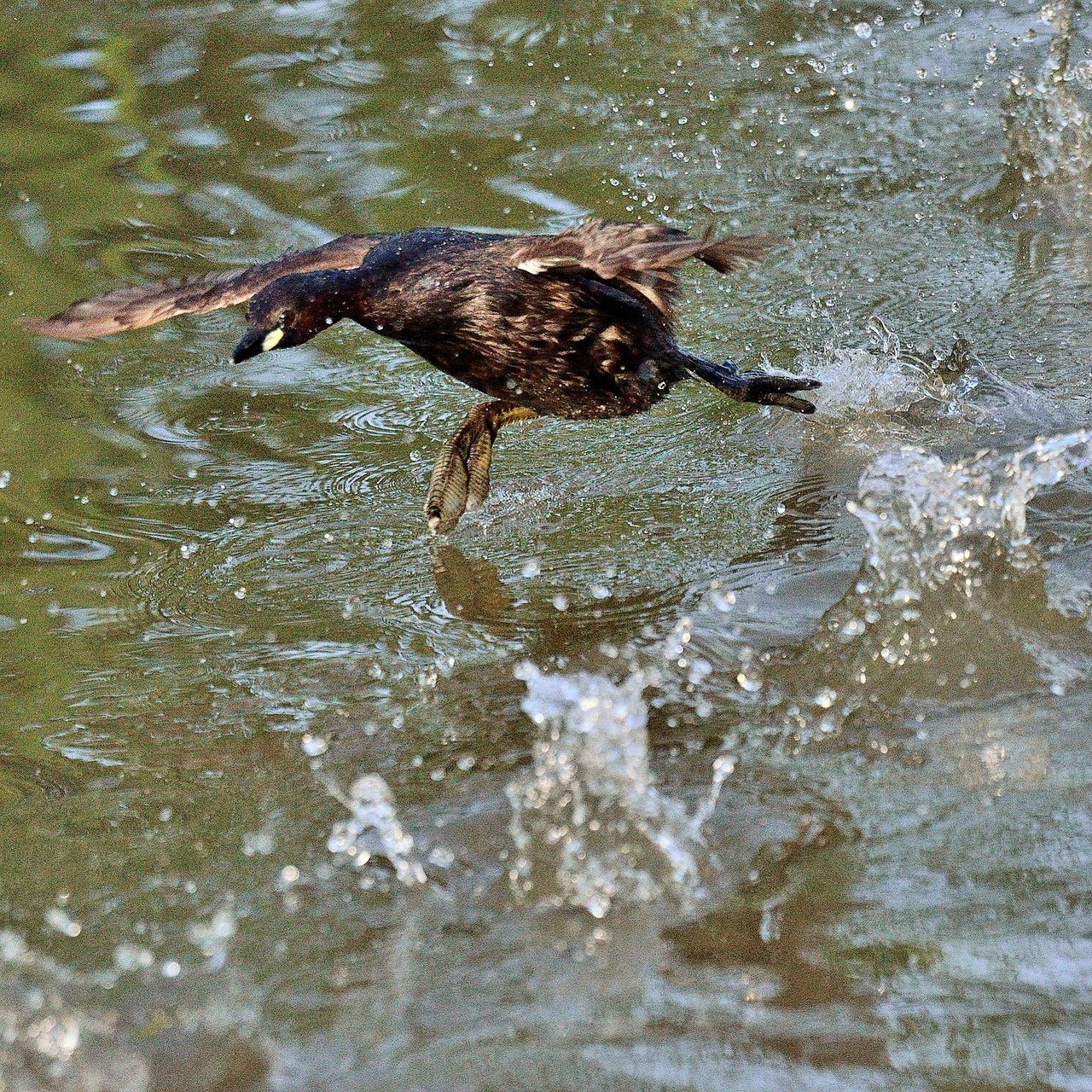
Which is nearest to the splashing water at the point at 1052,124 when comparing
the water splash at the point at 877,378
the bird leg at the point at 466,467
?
the water splash at the point at 877,378

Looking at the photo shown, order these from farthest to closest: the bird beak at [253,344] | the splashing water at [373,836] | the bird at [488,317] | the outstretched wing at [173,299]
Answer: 1. the outstretched wing at [173,299]
2. the bird at [488,317]
3. the bird beak at [253,344]
4. the splashing water at [373,836]

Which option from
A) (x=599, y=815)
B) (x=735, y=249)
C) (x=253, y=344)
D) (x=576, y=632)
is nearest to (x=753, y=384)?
(x=735, y=249)

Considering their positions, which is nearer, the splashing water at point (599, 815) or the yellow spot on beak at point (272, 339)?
the splashing water at point (599, 815)

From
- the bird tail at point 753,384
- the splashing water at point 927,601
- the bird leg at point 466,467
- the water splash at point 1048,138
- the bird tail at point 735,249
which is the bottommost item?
the water splash at point 1048,138

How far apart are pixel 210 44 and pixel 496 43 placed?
160 centimetres

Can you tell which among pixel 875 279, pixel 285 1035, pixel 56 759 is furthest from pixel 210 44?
pixel 285 1035

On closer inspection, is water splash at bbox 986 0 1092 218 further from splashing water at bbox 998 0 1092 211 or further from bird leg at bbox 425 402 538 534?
bird leg at bbox 425 402 538 534

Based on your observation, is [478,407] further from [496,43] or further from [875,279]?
[496,43]

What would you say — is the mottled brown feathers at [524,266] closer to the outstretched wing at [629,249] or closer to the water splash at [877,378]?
the outstretched wing at [629,249]

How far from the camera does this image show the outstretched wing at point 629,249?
4.24 metres

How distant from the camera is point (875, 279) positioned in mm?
6445

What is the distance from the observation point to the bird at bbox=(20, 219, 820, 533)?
4.56 meters

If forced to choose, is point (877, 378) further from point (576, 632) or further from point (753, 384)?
point (576, 632)

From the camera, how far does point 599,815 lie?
3.28 metres
